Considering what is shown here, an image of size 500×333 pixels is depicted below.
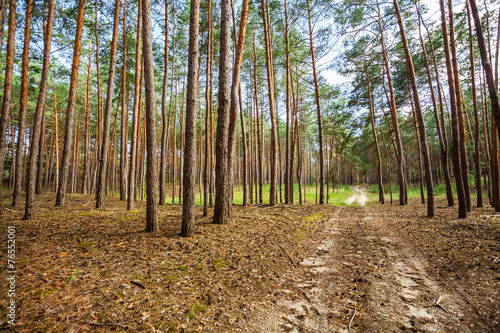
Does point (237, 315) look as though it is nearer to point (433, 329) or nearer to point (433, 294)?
point (433, 329)

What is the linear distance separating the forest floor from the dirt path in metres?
0.02

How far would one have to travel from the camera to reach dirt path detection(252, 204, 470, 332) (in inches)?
109

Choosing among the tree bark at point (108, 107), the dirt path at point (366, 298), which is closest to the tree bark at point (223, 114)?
the dirt path at point (366, 298)

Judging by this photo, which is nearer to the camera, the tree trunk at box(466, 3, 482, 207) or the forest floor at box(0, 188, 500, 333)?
the forest floor at box(0, 188, 500, 333)

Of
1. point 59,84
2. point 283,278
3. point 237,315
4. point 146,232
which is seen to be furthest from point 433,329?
point 59,84

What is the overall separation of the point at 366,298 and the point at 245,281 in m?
2.04

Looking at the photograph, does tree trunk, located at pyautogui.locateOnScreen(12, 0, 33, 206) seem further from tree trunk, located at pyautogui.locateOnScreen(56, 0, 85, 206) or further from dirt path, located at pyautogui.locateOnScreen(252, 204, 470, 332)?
dirt path, located at pyautogui.locateOnScreen(252, 204, 470, 332)

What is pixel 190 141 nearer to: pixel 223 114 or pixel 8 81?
pixel 223 114

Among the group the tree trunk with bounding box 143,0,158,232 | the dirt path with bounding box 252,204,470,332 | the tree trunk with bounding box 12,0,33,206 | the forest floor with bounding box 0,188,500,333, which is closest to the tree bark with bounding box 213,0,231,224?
the forest floor with bounding box 0,188,500,333

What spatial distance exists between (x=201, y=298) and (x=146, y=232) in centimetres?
338

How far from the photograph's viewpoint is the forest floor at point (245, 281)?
2684 mm

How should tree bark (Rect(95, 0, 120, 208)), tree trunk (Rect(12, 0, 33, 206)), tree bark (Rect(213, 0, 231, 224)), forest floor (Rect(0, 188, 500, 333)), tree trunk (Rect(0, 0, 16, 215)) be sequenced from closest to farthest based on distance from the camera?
forest floor (Rect(0, 188, 500, 333)) < tree bark (Rect(213, 0, 231, 224)) < tree trunk (Rect(0, 0, 16, 215)) < tree trunk (Rect(12, 0, 33, 206)) < tree bark (Rect(95, 0, 120, 208))

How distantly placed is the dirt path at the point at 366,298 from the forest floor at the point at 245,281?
0.02m

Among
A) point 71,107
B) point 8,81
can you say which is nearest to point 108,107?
point 71,107
